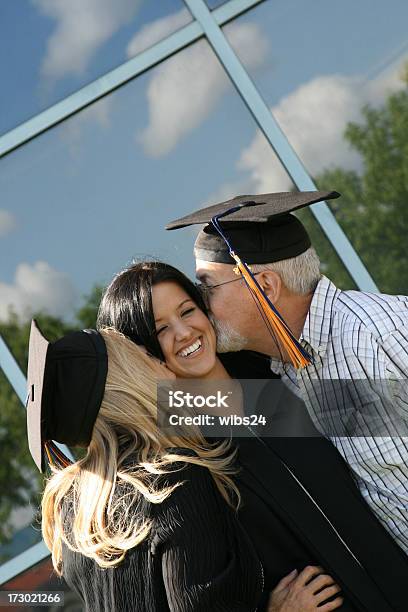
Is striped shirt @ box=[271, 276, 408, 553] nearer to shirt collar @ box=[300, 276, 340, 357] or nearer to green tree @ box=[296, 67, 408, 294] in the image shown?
shirt collar @ box=[300, 276, 340, 357]

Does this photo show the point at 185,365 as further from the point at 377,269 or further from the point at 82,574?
the point at 377,269

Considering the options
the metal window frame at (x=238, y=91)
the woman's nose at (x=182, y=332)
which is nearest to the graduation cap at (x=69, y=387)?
the woman's nose at (x=182, y=332)

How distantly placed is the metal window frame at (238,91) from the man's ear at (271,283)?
1.34 meters

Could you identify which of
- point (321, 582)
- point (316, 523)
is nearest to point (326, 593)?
point (321, 582)

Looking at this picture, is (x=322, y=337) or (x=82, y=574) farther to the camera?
(x=322, y=337)

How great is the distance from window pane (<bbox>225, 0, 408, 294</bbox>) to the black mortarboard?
4.18 feet

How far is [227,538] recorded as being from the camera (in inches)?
83.7

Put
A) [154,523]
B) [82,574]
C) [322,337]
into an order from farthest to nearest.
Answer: [322,337] → [82,574] → [154,523]

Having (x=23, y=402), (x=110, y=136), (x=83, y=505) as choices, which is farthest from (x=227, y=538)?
(x=110, y=136)

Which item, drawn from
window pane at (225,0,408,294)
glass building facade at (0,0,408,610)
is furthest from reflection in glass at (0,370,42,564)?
window pane at (225,0,408,294)

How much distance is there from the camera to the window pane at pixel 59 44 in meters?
3.86

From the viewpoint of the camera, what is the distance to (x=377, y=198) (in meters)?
3.91

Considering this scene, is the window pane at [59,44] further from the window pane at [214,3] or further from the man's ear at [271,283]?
the man's ear at [271,283]

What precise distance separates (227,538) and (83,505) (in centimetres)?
36
